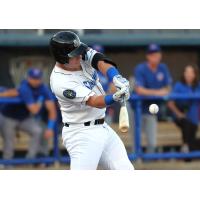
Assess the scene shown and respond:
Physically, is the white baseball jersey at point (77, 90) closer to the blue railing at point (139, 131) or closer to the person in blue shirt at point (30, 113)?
the person in blue shirt at point (30, 113)

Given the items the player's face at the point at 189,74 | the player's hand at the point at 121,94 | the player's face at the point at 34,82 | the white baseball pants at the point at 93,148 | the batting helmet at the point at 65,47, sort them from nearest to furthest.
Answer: the player's hand at the point at 121,94, the batting helmet at the point at 65,47, the white baseball pants at the point at 93,148, the player's face at the point at 34,82, the player's face at the point at 189,74

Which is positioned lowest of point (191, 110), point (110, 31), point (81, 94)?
point (191, 110)

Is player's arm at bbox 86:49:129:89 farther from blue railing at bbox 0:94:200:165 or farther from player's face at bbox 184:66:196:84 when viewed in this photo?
player's face at bbox 184:66:196:84

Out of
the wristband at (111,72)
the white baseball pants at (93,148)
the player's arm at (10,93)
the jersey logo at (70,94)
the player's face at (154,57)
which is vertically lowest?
the player's arm at (10,93)

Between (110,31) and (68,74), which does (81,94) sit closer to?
(68,74)

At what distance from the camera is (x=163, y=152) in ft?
31.2

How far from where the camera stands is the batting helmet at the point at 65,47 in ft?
18.0

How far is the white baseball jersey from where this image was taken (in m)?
5.51

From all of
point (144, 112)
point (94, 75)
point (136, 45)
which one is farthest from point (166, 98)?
point (94, 75)

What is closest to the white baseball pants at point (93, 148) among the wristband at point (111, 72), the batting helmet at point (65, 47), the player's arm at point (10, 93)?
the wristband at point (111, 72)

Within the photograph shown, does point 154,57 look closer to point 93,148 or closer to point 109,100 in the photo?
point 93,148

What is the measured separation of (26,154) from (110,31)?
2212 mm

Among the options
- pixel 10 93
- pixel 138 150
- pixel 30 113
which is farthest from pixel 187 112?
pixel 10 93

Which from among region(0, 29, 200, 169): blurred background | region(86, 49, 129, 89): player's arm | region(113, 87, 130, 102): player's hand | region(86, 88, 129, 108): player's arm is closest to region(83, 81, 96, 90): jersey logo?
region(86, 49, 129, 89): player's arm
